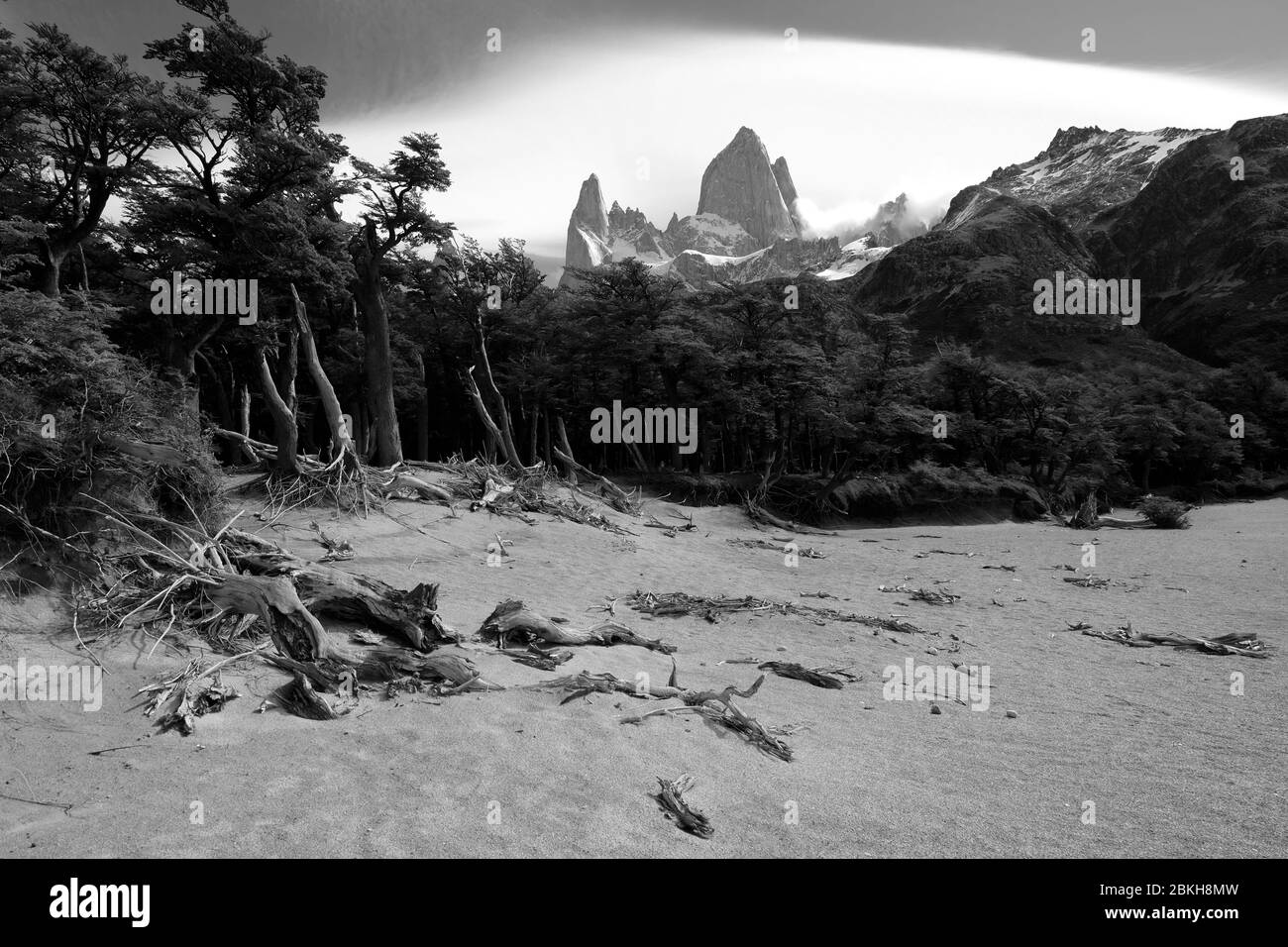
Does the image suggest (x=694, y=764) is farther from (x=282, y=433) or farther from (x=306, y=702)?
(x=282, y=433)

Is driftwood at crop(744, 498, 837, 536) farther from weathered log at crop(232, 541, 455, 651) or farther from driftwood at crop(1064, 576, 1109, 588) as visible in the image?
weathered log at crop(232, 541, 455, 651)

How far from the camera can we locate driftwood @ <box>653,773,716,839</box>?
389cm

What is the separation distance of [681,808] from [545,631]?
3781mm

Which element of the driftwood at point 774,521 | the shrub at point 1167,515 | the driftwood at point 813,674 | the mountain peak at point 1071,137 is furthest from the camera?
the mountain peak at point 1071,137

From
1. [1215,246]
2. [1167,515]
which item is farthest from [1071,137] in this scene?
[1167,515]

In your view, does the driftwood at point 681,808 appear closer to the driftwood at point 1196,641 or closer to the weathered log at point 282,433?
the driftwood at point 1196,641

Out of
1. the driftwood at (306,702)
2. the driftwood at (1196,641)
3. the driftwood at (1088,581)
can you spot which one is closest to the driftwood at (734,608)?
the driftwood at (1196,641)

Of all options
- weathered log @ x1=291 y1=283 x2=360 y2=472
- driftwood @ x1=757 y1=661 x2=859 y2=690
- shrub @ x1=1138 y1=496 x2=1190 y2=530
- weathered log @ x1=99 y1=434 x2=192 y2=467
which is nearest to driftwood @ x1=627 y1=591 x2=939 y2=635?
driftwood @ x1=757 y1=661 x2=859 y2=690

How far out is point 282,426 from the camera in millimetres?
13164

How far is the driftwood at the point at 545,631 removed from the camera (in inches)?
297

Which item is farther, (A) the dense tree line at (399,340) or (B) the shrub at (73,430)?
(A) the dense tree line at (399,340)

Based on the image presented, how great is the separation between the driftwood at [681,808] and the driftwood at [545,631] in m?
3.31

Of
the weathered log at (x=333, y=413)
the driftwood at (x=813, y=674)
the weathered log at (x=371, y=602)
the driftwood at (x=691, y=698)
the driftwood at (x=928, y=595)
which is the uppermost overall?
the weathered log at (x=333, y=413)
